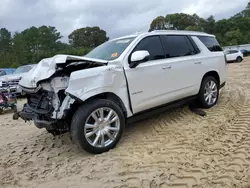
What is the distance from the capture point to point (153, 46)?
4980 millimetres

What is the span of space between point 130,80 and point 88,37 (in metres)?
56.9

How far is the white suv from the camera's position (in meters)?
3.92

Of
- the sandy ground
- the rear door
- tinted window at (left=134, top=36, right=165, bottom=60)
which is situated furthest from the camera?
the rear door

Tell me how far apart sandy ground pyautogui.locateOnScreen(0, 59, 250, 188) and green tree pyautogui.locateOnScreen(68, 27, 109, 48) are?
178 feet

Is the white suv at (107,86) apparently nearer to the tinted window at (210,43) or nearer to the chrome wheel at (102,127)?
the chrome wheel at (102,127)

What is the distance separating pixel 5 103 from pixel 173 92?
5.65m

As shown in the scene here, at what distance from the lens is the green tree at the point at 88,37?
58.7 meters

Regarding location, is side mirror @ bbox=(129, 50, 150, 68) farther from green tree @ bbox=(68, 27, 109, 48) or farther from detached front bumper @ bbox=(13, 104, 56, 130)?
green tree @ bbox=(68, 27, 109, 48)

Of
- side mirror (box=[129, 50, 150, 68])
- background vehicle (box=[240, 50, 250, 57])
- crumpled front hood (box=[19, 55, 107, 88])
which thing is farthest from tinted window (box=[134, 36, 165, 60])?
background vehicle (box=[240, 50, 250, 57])

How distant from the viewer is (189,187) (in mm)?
3012

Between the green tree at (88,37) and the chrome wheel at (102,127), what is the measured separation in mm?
55116

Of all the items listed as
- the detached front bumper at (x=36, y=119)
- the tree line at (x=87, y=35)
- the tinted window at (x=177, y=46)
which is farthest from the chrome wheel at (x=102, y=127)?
the tree line at (x=87, y=35)

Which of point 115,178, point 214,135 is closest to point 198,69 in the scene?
point 214,135

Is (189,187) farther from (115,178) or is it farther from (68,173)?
(68,173)
